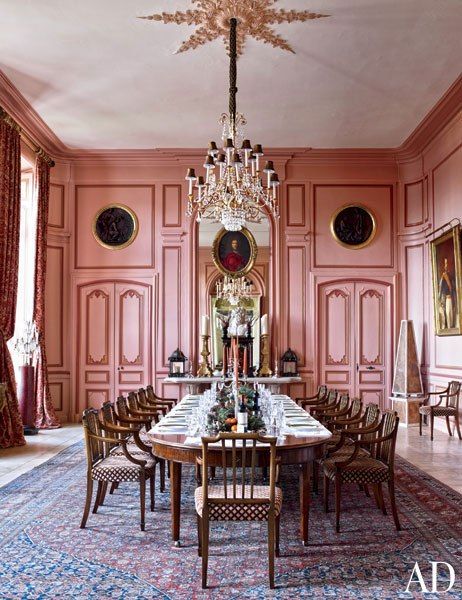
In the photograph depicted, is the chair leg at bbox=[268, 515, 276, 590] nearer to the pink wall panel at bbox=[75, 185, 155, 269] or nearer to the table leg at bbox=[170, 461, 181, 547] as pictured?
the table leg at bbox=[170, 461, 181, 547]

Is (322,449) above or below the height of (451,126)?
below

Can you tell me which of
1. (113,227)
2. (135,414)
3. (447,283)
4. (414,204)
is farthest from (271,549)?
(414,204)

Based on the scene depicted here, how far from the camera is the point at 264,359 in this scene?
1055 centimetres

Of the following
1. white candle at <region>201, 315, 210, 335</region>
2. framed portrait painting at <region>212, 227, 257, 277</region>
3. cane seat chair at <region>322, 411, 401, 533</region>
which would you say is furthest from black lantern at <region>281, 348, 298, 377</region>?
cane seat chair at <region>322, 411, 401, 533</region>

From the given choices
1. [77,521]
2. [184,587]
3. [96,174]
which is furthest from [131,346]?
[184,587]

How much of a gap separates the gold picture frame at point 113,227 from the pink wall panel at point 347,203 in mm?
3183

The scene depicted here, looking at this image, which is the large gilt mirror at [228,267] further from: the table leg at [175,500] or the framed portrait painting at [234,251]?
the table leg at [175,500]

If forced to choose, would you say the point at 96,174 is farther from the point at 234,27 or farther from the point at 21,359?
the point at 234,27

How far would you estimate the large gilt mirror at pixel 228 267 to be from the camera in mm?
10961

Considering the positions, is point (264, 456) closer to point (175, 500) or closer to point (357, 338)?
point (175, 500)

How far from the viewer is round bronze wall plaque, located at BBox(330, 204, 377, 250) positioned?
1097 centimetres

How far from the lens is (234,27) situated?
664 cm

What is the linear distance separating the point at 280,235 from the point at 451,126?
3.25m

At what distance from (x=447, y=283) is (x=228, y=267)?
3635 mm
